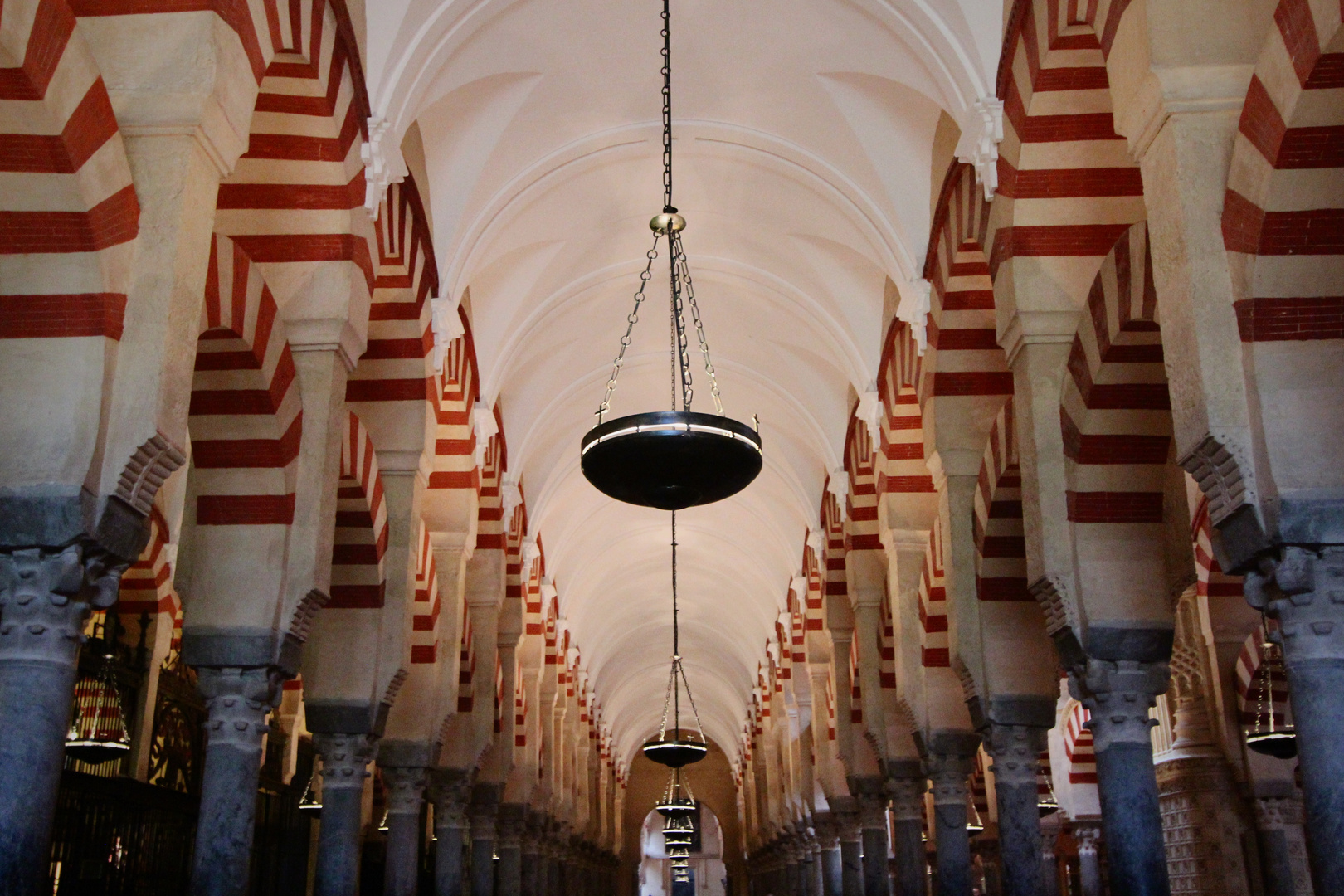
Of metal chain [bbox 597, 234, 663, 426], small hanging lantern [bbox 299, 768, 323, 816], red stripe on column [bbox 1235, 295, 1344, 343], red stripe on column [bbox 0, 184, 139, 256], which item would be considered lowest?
small hanging lantern [bbox 299, 768, 323, 816]

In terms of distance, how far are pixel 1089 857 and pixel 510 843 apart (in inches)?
229

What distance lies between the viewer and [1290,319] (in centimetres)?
353

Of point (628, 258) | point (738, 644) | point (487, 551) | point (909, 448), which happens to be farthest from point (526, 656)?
point (738, 644)

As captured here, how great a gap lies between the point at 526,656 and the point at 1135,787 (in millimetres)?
9608

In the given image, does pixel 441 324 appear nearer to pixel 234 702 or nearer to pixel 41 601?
pixel 234 702

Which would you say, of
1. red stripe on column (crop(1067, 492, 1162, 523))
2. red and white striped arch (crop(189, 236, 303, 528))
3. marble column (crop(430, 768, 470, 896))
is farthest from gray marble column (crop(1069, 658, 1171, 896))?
marble column (crop(430, 768, 470, 896))

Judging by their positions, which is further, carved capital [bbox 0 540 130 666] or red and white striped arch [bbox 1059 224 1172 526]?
red and white striped arch [bbox 1059 224 1172 526]

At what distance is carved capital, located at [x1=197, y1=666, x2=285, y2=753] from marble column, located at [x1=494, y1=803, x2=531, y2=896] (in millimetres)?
8304

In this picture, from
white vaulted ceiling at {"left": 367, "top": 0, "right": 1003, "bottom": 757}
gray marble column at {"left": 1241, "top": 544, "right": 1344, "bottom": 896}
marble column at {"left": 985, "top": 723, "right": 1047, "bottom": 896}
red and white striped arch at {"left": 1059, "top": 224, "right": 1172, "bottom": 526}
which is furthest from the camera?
white vaulted ceiling at {"left": 367, "top": 0, "right": 1003, "bottom": 757}

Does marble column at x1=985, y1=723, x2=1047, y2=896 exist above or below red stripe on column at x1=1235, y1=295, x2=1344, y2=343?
below

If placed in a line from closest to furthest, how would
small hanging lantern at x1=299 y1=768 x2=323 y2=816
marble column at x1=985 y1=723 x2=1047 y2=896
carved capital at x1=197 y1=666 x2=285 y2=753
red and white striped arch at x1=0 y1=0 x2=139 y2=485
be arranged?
1. red and white striped arch at x1=0 y1=0 x2=139 y2=485
2. carved capital at x1=197 y1=666 x2=285 y2=753
3. marble column at x1=985 y1=723 x2=1047 y2=896
4. small hanging lantern at x1=299 y1=768 x2=323 y2=816

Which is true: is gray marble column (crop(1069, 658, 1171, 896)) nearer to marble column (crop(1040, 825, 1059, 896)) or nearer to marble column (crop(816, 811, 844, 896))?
marble column (crop(1040, 825, 1059, 896))

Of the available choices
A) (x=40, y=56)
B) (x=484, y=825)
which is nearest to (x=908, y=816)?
(x=484, y=825)

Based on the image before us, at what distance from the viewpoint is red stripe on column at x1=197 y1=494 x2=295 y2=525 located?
205 inches
